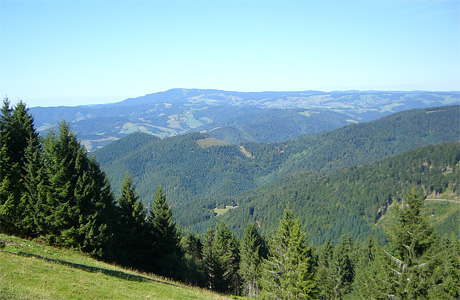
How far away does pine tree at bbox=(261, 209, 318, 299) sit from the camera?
965 inches

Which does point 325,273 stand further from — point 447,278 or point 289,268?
point 447,278

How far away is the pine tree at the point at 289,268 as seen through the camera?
24.5 meters

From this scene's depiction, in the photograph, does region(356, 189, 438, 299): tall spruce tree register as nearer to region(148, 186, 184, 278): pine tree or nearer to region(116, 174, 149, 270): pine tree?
region(148, 186, 184, 278): pine tree

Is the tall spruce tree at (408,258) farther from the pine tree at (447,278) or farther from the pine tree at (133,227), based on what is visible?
the pine tree at (133,227)

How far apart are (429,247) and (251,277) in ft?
112

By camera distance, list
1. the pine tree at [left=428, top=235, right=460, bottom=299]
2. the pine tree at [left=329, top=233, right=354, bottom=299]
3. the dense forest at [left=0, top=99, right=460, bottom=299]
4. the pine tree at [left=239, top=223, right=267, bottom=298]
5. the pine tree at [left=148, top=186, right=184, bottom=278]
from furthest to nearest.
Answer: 1. the pine tree at [left=329, top=233, right=354, bottom=299]
2. the pine tree at [left=239, top=223, right=267, bottom=298]
3. the pine tree at [left=148, top=186, right=184, bottom=278]
4. the dense forest at [left=0, top=99, right=460, bottom=299]
5. the pine tree at [left=428, top=235, right=460, bottom=299]

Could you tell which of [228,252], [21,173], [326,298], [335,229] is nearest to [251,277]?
[228,252]

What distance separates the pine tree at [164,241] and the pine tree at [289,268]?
10560mm

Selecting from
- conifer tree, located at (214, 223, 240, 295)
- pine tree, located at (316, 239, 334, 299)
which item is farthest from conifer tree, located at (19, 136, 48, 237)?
→ pine tree, located at (316, 239, 334, 299)

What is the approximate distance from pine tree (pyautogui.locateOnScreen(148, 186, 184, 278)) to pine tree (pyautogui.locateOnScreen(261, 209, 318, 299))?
10560 millimetres

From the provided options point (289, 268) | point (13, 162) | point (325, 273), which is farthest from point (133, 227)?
point (325, 273)

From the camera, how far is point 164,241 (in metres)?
32.8

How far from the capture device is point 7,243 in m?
19.0

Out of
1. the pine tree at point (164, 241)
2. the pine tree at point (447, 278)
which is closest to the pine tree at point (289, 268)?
the pine tree at point (447, 278)
